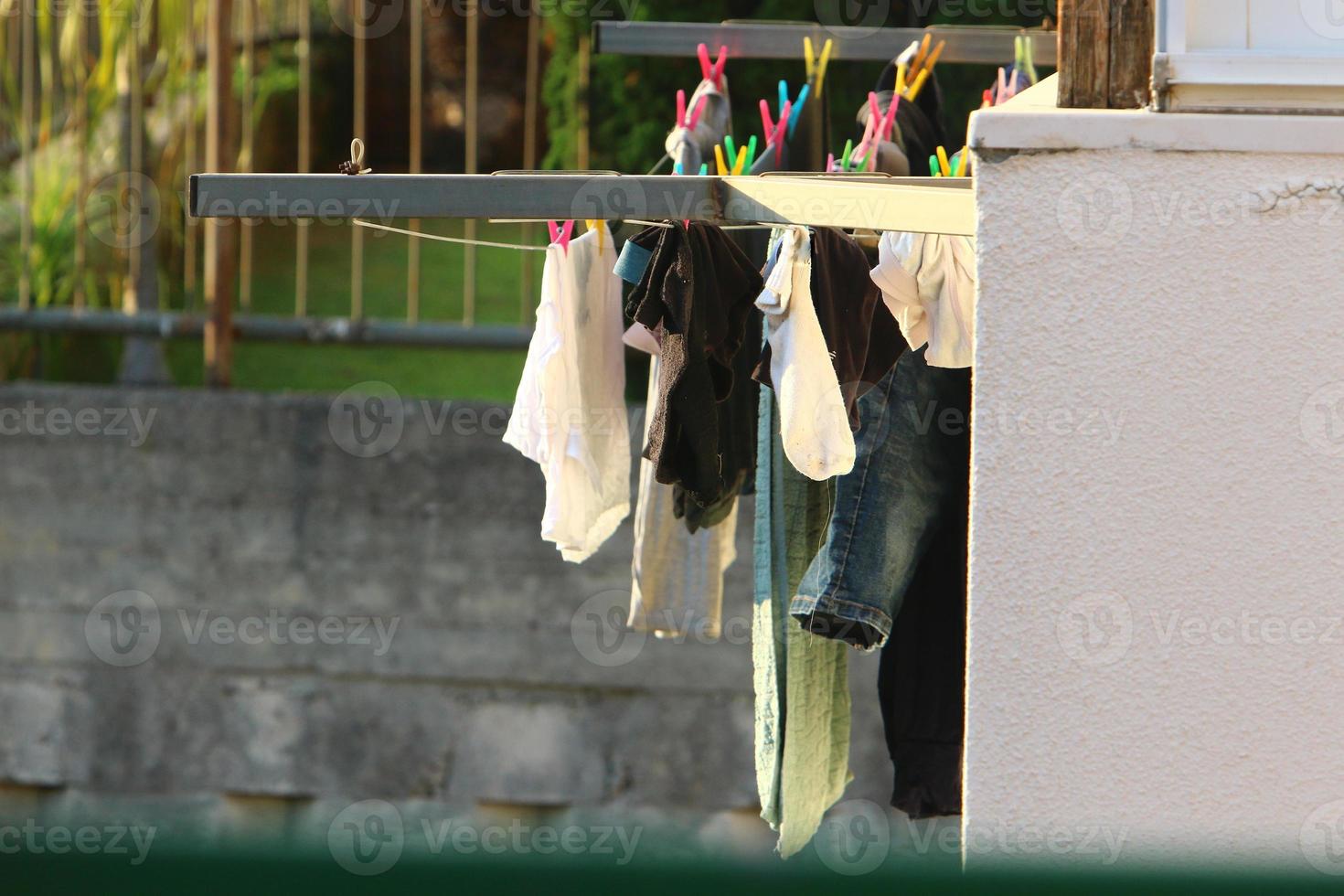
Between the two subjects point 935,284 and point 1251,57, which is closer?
point 1251,57

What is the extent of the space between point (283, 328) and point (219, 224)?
1.18ft

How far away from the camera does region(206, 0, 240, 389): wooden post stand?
4.58 m

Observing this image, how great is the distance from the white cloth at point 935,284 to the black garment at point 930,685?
0.43 m

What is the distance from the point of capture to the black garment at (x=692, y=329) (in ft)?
6.89

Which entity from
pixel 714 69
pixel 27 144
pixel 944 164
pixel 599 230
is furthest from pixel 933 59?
pixel 27 144

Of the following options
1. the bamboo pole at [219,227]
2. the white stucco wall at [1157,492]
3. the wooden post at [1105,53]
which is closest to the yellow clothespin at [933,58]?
the wooden post at [1105,53]

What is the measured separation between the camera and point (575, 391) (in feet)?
7.82

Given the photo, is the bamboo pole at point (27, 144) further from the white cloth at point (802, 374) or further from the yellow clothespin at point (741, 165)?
the white cloth at point (802, 374)

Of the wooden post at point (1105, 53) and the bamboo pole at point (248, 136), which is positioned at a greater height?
the bamboo pole at point (248, 136)

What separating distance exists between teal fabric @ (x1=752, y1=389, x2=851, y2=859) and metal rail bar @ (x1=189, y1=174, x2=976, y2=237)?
543 millimetres

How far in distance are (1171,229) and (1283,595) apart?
0.44 meters

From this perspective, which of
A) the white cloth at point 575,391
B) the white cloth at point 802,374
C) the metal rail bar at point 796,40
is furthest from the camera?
the metal rail bar at point 796,40

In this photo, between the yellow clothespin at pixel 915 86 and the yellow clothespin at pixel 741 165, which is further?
the yellow clothespin at pixel 915 86

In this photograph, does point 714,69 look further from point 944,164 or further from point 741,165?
point 944,164
